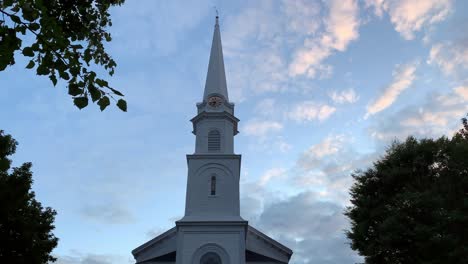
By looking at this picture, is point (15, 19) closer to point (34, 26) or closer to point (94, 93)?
point (34, 26)

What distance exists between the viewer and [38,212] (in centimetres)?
2309

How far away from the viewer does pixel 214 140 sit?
36.2 meters

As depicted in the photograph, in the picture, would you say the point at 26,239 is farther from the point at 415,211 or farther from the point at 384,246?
the point at 415,211

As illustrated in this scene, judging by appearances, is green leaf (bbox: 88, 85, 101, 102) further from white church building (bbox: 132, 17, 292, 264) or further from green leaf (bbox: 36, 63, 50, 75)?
white church building (bbox: 132, 17, 292, 264)

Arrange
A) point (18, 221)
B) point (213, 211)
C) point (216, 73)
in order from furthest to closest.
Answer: point (216, 73), point (213, 211), point (18, 221)

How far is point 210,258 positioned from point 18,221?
582 inches

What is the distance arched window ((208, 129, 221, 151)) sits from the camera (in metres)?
35.9

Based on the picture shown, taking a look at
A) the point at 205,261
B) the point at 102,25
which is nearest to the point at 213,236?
the point at 205,261

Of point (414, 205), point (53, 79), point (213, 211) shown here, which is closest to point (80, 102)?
point (53, 79)

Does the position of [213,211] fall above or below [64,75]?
above

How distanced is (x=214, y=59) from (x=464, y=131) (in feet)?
72.7

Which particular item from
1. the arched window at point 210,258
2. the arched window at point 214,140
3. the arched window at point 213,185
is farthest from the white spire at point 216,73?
the arched window at point 210,258

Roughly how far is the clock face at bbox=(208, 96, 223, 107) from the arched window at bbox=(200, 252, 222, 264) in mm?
11966

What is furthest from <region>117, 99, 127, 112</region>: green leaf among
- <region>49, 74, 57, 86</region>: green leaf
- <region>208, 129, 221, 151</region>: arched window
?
<region>208, 129, 221, 151</region>: arched window
